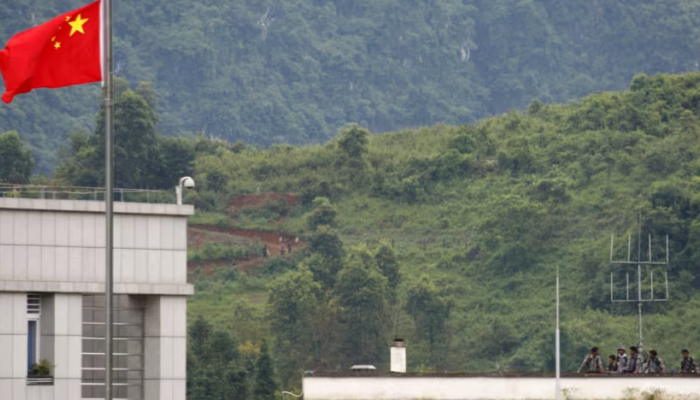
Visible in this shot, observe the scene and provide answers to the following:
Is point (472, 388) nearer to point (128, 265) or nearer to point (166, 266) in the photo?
point (166, 266)

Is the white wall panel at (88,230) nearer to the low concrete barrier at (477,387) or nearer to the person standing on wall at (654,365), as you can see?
A: the low concrete barrier at (477,387)

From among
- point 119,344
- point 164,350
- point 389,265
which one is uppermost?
point 389,265

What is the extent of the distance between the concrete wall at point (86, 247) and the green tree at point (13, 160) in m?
130

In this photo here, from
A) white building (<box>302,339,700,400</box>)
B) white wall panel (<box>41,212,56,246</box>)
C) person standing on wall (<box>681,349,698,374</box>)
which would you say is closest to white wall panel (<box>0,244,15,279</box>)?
white wall panel (<box>41,212,56,246</box>)

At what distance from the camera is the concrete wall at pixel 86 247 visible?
48500 millimetres

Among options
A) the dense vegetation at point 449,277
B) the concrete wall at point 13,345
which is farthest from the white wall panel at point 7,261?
the dense vegetation at point 449,277

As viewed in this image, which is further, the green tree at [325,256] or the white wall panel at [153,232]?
the green tree at [325,256]

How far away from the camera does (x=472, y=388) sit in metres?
48.3

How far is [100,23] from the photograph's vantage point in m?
37.2

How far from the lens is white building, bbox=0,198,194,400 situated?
48.0 metres

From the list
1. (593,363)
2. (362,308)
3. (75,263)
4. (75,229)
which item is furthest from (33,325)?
(362,308)

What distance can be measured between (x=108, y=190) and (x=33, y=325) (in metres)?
13.9

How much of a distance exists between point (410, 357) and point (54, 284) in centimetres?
11678

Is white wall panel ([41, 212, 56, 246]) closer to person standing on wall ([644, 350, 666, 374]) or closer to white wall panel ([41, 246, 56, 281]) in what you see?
white wall panel ([41, 246, 56, 281])
